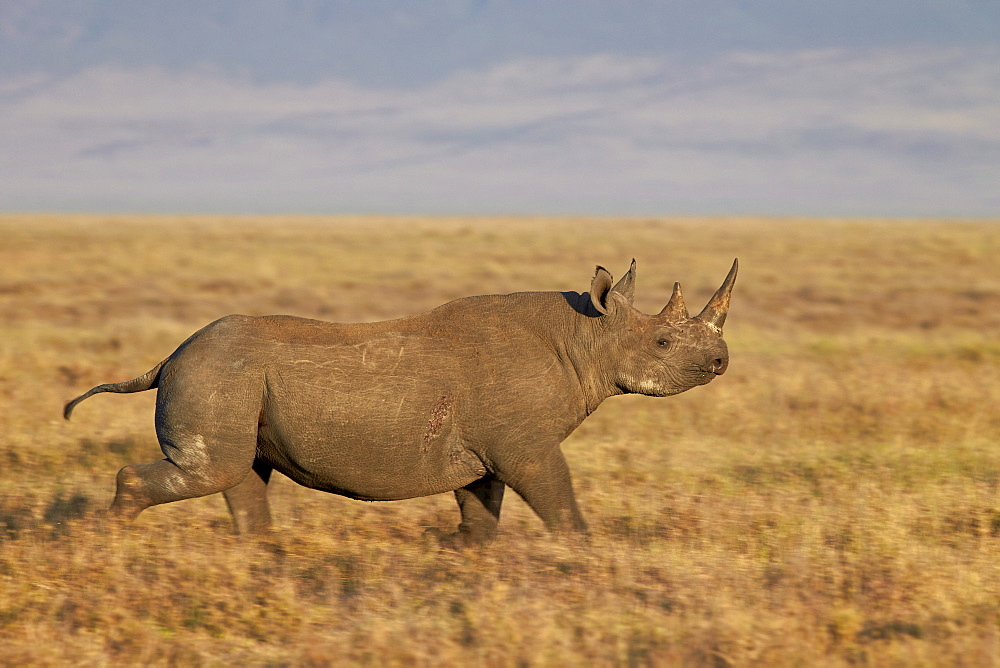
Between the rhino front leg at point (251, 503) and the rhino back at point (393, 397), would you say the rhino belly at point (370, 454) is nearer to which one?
the rhino back at point (393, 397)

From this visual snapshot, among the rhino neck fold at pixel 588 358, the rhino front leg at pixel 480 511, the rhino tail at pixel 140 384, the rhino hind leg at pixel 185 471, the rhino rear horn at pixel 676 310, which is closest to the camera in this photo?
the rhino hind leg at pixel 185 471

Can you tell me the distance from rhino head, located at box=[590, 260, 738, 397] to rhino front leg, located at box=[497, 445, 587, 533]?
76cm

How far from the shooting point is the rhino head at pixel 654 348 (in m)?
7.11

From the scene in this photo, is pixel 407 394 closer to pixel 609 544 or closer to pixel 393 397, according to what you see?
pixel 393 397

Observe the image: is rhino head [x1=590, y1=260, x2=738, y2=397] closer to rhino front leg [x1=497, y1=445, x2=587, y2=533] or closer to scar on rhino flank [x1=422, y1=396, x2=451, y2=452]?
rhino front leg [x1=497, y1=445, x2=587, y2=533]

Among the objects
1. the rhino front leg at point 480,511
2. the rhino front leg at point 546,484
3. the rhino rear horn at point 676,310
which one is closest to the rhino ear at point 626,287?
the rhino rear horn at point 676,310

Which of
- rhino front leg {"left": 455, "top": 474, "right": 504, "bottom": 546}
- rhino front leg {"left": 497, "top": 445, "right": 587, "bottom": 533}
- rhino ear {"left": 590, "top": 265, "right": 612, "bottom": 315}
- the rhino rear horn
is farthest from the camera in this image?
rhino front leg {"left": 455, "top": 474, "right": 504, "bottom": 546}

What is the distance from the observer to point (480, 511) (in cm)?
741

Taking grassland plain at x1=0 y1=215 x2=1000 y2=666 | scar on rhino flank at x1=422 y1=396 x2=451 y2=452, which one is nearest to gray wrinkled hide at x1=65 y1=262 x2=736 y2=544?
scar on rhino flank at x1=422 y1=396 x2=451 y2=452

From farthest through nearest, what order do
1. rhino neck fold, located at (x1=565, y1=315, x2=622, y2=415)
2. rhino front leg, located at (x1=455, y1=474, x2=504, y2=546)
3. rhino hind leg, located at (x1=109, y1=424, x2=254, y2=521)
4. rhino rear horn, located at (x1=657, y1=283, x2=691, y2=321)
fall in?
rhino front leg, located at (x1=455, y1=474, x2=504, y2=546), rhino rear horn, located at (x1=657, y1=283, x2=691, y2=321), rhino neck fold, located at (x1=565, y1=315, x2=622, y2=415), rhino hind leg, located at (x1=109, y1=424, x2=254, y2=521)

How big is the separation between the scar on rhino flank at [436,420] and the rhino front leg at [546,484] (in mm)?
474

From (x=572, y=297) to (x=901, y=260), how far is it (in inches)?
1335

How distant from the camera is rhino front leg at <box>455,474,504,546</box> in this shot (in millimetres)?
7375

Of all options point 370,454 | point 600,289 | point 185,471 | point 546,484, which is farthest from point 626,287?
point 185,471
